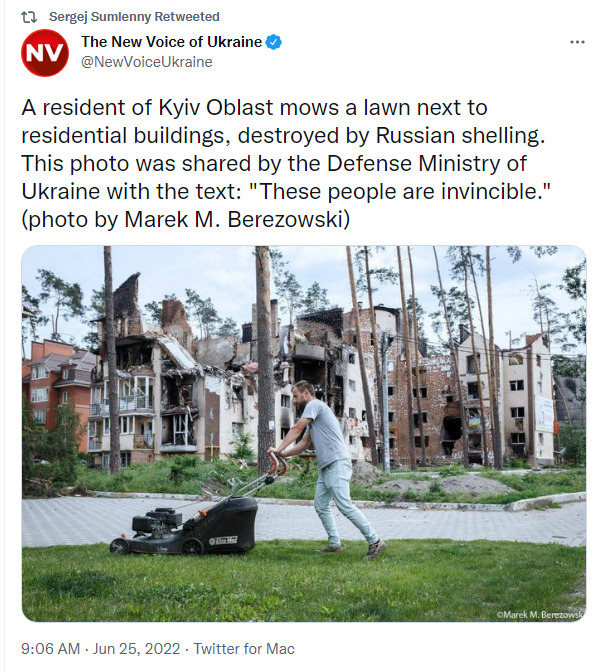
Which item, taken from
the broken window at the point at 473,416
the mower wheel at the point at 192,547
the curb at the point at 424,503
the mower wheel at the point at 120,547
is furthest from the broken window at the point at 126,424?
the broken window at the point at 473,416

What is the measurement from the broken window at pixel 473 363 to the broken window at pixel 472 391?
0.72 meters

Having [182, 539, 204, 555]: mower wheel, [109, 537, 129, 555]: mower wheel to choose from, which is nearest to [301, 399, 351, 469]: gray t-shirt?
[182, 539, 204, 555]: mower wheel

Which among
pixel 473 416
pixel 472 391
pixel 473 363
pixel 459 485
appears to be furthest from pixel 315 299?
pixel 473 416

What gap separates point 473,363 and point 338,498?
18.8 m

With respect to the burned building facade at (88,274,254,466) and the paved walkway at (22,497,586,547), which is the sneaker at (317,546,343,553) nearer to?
the paved walkway at (22,497,586,547)

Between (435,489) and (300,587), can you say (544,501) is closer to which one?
(435,489)

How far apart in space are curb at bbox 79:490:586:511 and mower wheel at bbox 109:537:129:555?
4730 millimetres

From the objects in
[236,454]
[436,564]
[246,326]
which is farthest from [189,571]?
[236,454]

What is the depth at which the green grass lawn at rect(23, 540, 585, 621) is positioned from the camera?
437 cm

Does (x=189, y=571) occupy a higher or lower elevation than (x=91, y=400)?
lower

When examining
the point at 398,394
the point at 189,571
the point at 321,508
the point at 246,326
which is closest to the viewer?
the point at 189,571

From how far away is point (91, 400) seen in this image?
11891mm
